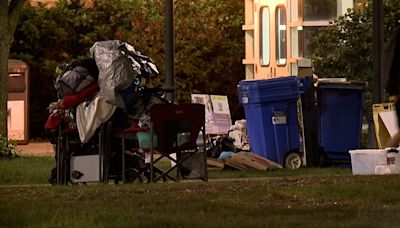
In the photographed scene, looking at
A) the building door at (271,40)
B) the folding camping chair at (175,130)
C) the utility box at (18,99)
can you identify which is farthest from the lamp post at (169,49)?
the utility box at (18,99)

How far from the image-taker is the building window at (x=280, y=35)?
968 inches

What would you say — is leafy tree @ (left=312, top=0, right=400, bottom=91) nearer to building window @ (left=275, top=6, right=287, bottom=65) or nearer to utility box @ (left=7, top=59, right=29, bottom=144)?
building window @ (left=275, top=6, right=287, bottom=65)

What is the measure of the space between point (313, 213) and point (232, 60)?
18.8m

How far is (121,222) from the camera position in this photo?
8148 mm

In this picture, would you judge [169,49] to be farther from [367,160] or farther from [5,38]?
[367,160]

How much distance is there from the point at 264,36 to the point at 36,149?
18.9 ft

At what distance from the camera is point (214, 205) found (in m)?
9.38

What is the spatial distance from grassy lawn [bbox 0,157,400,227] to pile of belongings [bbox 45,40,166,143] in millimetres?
1232

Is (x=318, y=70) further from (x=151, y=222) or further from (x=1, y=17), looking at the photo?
(x=151, y=222)

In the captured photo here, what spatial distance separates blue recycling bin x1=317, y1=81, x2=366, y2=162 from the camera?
702 inches

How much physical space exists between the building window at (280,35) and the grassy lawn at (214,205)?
39.3 feet

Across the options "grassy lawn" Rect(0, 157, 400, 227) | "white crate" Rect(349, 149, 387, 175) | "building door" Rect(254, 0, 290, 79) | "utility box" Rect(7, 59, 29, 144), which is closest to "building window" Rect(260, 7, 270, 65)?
"building door" Rect(254, 0, 290, 79)

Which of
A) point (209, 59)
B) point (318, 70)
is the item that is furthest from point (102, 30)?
point (318, 70)

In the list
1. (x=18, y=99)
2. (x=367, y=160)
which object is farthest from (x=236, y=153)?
(x=18, y=99)
